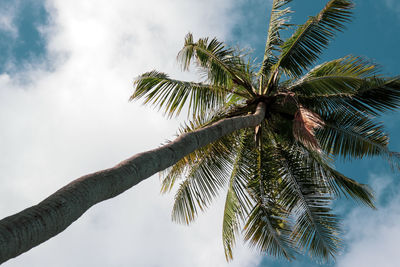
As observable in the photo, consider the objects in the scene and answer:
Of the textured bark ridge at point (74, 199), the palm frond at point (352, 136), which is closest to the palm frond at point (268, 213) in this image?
the palm frond at point (352, 136)

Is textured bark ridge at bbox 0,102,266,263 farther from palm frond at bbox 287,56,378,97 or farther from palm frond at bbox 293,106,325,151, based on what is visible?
palm frond at bbox 287,56,378,97

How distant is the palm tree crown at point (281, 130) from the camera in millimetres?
8477

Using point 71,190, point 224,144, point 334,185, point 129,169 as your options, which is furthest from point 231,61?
point 71,190

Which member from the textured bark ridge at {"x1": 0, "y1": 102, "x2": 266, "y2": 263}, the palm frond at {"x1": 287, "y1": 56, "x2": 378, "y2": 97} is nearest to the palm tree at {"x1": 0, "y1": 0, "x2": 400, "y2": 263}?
the palm frond at {"x1": 287, "y1": 56, "x2": 378, "y2": 97}

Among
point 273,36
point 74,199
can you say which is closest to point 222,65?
point 273,36

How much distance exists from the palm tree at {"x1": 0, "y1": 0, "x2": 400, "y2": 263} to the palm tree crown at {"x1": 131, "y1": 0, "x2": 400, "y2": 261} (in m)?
0.02

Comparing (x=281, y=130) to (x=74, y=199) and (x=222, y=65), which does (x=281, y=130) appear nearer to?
(x=222, y=65)

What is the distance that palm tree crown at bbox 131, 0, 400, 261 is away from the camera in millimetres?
8477

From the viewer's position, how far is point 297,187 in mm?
9289

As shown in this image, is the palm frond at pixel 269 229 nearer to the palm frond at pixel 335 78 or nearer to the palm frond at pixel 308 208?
the palm frond at pixel 308 208

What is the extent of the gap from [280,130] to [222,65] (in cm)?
228

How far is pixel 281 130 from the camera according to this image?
32.1 feet

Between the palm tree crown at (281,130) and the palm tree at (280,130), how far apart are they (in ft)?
0.07

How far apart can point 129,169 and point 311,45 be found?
20.8 ft
